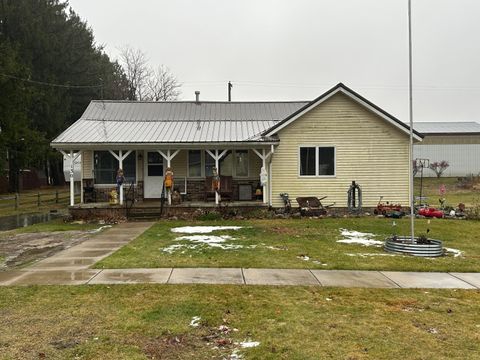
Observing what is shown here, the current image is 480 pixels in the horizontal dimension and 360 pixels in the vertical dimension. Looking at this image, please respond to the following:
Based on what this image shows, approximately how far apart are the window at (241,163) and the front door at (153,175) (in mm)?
3356

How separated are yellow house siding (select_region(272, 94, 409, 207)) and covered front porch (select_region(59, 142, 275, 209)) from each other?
31.3 inches

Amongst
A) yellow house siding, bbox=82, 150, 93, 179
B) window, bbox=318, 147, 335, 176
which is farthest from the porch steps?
window, bbox=318, 147, 335, 176

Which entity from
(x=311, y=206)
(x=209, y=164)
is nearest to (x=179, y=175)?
(x=209, y=164)

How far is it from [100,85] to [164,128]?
Answer: 25.0m

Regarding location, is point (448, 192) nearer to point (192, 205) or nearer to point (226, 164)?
point (226, 164)

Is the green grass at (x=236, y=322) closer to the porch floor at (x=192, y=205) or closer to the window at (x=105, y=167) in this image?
the porch floor at (x=192, y=205)

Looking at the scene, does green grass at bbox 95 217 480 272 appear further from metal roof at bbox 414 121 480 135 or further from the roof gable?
metal roof at bbox 414 121 480 135

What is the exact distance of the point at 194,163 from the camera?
Answer: 19750 mm

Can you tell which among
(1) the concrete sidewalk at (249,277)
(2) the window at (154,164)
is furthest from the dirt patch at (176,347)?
(2) the window at (154,164)

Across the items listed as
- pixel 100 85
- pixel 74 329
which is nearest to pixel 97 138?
pixel 74 329

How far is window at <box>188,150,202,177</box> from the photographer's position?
19.7m

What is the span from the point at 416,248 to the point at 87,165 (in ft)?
47.0

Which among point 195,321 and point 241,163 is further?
point 241,163

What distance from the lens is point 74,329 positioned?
17.4 feet
